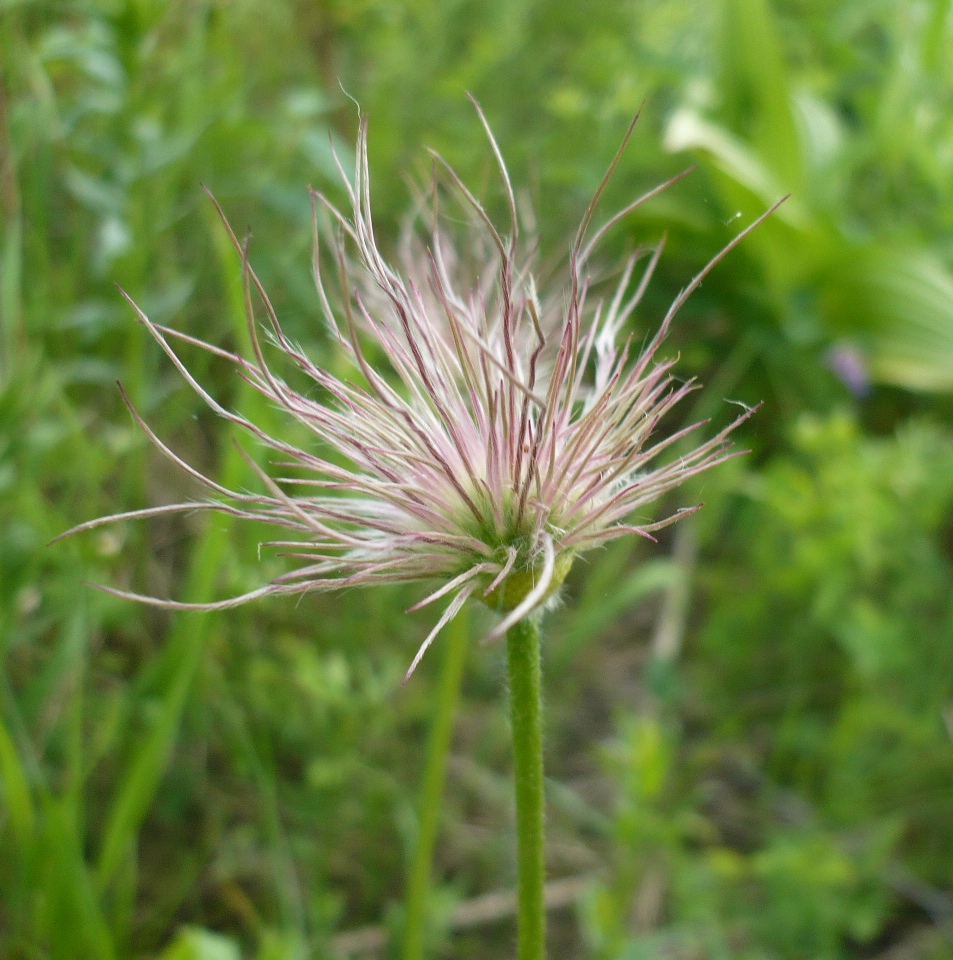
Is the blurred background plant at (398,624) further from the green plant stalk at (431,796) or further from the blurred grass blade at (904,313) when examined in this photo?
the green plant stalk at (431,796)

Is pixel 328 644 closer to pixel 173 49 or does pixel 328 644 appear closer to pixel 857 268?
pixel 173 49

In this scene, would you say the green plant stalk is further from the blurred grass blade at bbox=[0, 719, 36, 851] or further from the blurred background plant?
the blurred grass blade at bbox=[0, 719, 36, 851]

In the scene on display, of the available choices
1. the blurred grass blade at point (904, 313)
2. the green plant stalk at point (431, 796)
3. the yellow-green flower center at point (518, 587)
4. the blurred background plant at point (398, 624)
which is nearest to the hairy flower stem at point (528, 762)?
the yellow-green flower center at point (518, 587)

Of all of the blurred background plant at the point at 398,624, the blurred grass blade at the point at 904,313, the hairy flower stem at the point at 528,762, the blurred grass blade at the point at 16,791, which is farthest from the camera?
the blurred grass blade at the point at 904,313

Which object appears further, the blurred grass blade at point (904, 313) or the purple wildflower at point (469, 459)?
the blurred grass blade at point (904, 313)

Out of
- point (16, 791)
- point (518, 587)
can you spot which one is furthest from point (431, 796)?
point (518, 587)

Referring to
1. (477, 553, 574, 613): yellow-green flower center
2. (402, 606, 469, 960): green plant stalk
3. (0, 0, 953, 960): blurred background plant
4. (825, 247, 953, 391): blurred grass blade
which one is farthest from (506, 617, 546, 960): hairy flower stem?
(825, 247, 953, 391): blurred grass blade

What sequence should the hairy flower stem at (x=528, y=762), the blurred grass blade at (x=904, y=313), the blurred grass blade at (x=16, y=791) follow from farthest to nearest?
the blurred grass blade at (x=904, y=313), the blurred grass blade at (x=16, y=791), the hairy flower stem at (x=528, y=762)
